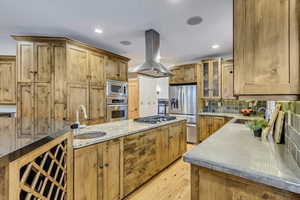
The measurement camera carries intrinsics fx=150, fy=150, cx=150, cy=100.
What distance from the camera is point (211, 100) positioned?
183 inches

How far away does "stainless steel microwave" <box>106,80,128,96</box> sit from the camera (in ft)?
11.8

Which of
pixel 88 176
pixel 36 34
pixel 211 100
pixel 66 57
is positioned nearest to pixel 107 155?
pixel 88 176

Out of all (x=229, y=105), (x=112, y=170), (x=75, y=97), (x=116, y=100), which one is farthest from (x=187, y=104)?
(x=112, y=170)

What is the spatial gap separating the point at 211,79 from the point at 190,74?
61cm

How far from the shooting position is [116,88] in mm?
3803

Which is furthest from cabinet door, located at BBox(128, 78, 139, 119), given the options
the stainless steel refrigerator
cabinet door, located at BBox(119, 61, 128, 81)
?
cabinet door, located at BBox(119, 61, 128, 81)

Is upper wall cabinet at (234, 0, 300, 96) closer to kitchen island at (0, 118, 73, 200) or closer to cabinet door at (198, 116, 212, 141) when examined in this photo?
kitchen island at (0, 118, 73, 200)

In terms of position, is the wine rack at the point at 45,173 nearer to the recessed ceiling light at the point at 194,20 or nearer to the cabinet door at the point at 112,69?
the recessed ceiling light at the point at 194,20

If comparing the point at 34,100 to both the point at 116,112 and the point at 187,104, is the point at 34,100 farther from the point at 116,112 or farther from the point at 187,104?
the point at 187,104

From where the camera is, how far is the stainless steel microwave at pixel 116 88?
3.59 meters

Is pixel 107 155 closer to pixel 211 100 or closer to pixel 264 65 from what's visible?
pixel 264 65

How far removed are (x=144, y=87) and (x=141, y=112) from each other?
1.00 metres

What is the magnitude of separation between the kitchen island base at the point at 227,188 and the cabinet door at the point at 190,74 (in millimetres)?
3616

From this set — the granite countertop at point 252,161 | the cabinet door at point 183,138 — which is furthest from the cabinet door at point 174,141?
the granite countertop at point 252,161
